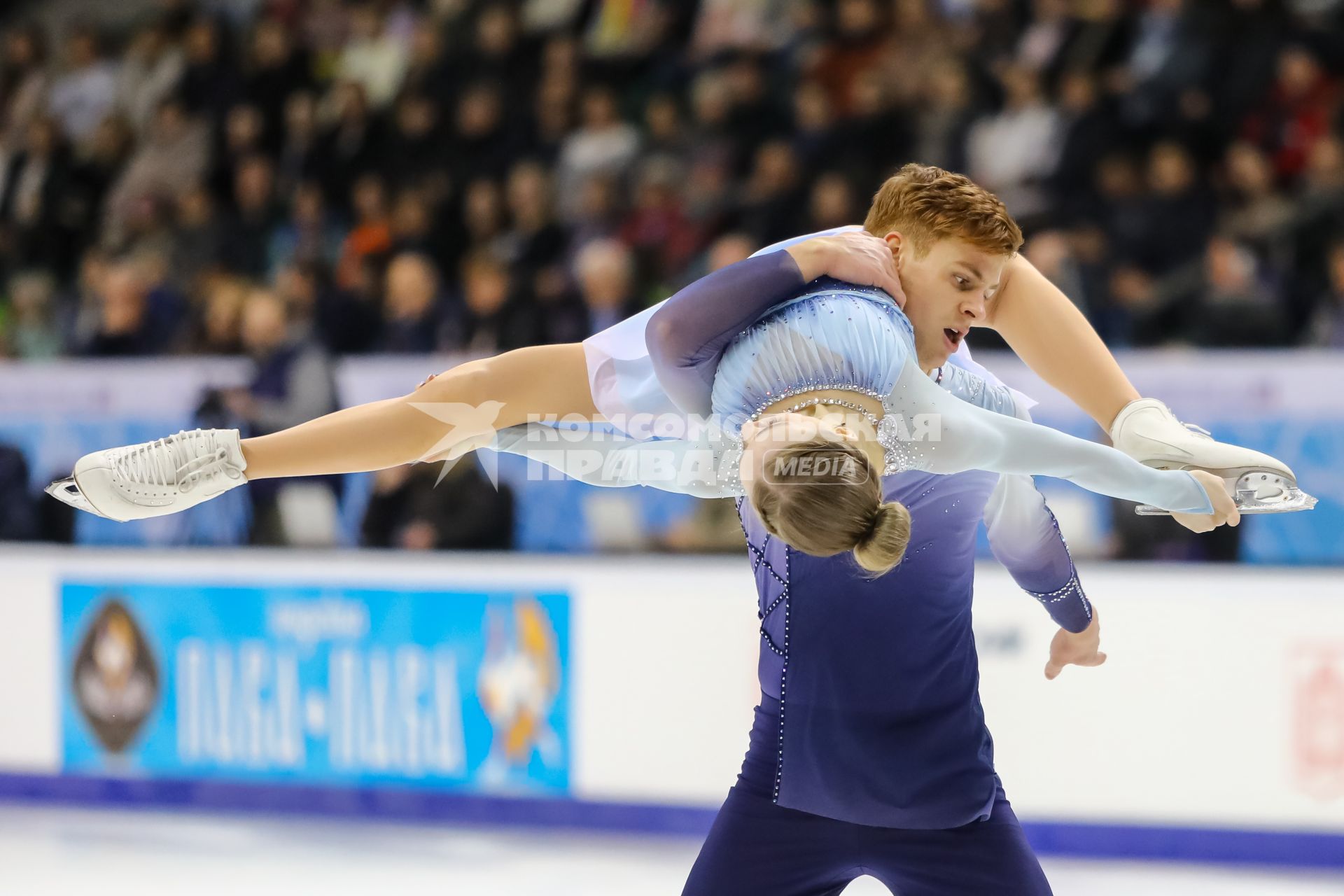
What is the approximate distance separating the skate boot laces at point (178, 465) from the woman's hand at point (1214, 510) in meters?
1.68

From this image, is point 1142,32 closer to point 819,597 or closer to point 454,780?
point 454,780

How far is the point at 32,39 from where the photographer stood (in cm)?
940

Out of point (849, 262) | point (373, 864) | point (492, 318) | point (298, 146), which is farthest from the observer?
point (298, 146)

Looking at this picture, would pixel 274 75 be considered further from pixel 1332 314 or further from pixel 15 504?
pixel 1332 314

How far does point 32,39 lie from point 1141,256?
7.22m

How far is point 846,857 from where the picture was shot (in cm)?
220

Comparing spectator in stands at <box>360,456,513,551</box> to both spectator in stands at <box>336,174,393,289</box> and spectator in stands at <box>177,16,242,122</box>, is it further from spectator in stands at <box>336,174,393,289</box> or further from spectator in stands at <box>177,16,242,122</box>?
spectator in stands at <box>177,16,242,122</box>

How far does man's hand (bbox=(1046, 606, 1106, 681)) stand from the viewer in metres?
2.61

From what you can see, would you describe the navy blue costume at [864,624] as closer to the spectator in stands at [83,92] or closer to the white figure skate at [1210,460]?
the white figure skate at [1210,460]

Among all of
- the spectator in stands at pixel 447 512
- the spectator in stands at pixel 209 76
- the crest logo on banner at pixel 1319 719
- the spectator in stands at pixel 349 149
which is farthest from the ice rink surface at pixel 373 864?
the spectator in stands at pixel 209 76

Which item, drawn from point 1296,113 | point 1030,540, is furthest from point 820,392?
point 1296,113

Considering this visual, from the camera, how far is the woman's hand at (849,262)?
2303 mm

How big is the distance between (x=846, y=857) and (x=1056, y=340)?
1.02 metres

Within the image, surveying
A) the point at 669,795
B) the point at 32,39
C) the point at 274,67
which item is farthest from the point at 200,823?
the point at 32,39
